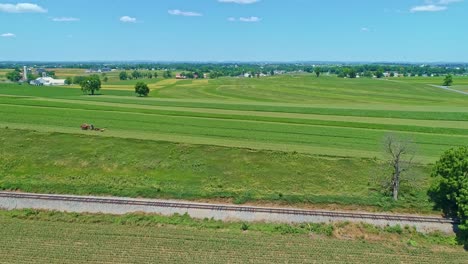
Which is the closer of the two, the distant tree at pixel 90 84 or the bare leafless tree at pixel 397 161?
the bare leafless tree at pixel 397 161

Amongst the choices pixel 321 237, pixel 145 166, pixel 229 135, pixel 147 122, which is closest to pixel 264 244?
pixel 321 237

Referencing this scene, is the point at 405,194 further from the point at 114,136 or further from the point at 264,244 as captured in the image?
the point at 114,136

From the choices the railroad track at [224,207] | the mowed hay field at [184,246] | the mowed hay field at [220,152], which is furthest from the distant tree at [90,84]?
the mowed hay field at [184,246]

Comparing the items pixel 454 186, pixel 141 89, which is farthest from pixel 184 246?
pixel 141 89

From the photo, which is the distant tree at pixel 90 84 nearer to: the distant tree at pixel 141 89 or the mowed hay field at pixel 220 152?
the distant tree at pixel 141 89

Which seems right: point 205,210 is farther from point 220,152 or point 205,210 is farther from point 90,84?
point 90,84

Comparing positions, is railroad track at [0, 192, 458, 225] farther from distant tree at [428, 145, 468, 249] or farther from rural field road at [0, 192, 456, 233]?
distant tree at [428, 145, 468, 249]

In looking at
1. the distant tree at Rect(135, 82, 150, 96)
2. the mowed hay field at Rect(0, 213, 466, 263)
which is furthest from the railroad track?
the distant tree at Rect(135, 82, 150, 96)
